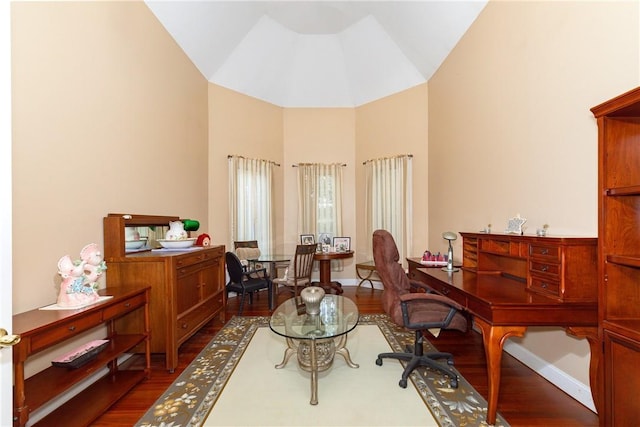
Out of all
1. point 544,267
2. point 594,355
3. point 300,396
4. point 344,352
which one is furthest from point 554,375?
point 300,396

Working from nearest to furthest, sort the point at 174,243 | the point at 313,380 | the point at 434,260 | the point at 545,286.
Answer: the point at 545,286 < the point at 313,380 < the point at 174,243 < the point at 434,260

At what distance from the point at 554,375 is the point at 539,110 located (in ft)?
7.38

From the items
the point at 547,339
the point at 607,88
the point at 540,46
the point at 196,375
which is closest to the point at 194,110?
the point at 196,375

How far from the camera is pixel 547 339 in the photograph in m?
2.51

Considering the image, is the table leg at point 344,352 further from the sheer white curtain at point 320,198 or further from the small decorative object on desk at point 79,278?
the sheer white curtain at point 320,198

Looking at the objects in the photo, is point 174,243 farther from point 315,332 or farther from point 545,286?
point 545,286

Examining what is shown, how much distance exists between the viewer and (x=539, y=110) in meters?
2.55

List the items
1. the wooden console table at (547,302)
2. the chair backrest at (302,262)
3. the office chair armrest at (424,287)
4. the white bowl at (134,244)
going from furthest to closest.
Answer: the chair backrest at (302,262)
the white bowl at (134,244)
the office chair armrest at (424,287)
the wooden console table at (547,302)

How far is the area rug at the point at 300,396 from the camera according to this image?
79.9 inches

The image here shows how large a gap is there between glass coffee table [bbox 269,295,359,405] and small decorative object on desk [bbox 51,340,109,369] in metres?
1.33

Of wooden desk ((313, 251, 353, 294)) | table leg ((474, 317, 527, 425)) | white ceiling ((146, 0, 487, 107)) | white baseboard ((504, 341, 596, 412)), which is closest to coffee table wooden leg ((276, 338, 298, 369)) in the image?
table leg ((474, 317, 527, 425))

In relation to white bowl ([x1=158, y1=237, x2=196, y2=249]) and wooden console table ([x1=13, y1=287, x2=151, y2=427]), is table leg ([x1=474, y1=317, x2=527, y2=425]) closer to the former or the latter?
wooden console table ([x1=13, y1=287, x2=151, y2=427])

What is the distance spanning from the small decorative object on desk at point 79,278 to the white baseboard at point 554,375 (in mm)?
3678

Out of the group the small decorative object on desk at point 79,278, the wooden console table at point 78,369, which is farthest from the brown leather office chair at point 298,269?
the small decorative object on desk at point 79,278
